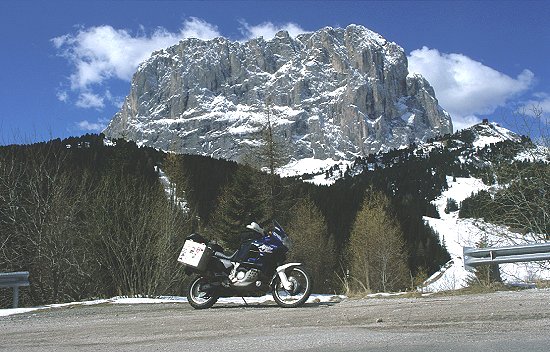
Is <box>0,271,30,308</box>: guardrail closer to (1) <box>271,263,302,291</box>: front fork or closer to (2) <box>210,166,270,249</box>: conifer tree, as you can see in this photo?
(1) <box>271,263,302,291</box>: front fork

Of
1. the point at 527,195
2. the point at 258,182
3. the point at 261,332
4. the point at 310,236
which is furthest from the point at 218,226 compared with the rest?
the point at 261,332

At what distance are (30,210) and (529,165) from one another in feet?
62.9

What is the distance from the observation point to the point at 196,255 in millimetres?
9422

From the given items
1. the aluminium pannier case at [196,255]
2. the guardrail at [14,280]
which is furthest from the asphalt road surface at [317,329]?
the guardrail at [14,280]

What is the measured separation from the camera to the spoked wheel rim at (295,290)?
875 cm

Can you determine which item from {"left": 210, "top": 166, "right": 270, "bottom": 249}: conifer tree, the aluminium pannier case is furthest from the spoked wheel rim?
{"left": 210, "top": 166, "right": 270, "bottom": 249}: conifer tree

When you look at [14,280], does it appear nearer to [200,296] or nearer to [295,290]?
[200,296]

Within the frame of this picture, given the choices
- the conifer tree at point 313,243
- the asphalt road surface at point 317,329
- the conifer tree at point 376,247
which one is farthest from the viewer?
the conifer tree at point 313,243

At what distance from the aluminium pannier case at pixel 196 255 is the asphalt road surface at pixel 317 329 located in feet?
3.15

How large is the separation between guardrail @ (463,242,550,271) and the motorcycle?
371cm

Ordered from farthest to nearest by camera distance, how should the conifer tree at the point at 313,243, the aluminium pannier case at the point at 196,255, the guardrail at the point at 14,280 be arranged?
the conifer tree at the point at 313,243, the guardrail at the point at 14,280, the aluminium pannier case at the point at 196,255

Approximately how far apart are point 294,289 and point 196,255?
1950 millimetres

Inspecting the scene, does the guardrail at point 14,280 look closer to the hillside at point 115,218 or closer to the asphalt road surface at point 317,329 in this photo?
the asphalt road surface at point 317,329

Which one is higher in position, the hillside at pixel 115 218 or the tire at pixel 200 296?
the hillside at pixel 115 218
